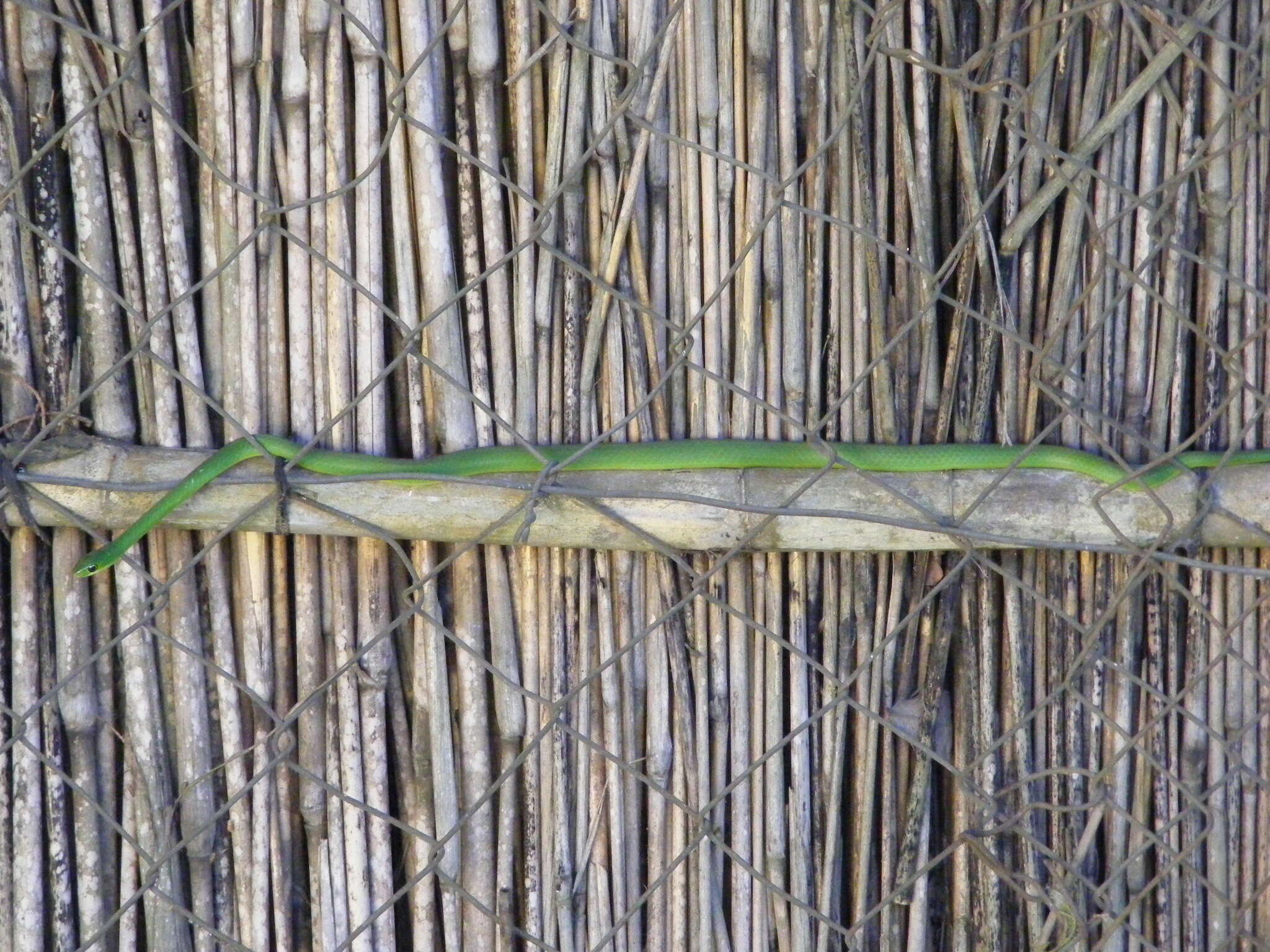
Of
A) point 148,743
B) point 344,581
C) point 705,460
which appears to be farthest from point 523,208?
point 148,743

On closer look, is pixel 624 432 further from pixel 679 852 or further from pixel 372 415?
pixel 679 852

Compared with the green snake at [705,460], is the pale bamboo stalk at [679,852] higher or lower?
lower

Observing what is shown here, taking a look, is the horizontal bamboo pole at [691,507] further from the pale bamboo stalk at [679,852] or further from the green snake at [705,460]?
the pale bamboo stalk at [679,852]

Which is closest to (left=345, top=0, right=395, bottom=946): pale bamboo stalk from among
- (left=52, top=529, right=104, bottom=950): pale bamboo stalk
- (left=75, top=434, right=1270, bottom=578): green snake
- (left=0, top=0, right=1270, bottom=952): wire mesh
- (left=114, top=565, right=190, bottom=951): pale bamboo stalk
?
(left=0, top=0, right=1270, bottom=952): wire mesh

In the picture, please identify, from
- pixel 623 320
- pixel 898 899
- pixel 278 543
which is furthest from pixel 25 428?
pixel 898 899

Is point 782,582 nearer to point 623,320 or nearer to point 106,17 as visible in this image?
point 623,320

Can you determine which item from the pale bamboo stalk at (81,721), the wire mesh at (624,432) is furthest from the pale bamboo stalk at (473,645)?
the pale bamboo stalk at (81,721)

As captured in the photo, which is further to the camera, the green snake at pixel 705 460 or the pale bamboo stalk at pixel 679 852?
the pale bamboo stalk at pixel 679 852
